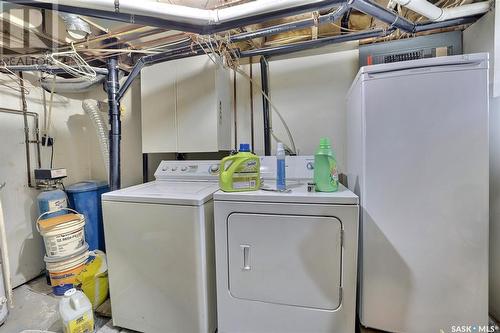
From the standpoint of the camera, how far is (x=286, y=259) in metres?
1.29

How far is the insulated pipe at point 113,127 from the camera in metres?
2.06

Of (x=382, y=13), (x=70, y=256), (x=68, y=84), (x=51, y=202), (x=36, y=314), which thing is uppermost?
(x=382, y=13)

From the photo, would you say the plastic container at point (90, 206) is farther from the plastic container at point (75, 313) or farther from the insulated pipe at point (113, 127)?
the plastic container at point (75, 313)

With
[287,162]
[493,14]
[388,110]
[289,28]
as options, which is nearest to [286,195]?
[287,162]

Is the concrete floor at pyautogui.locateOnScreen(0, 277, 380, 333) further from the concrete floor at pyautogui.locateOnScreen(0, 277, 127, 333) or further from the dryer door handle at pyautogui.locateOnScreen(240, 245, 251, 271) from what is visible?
the dryer door handle at pyautogui.locateOnScreen(240, 245, 251, 271)

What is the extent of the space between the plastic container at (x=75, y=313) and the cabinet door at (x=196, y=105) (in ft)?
4.23

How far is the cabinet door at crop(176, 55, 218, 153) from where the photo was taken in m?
1.95

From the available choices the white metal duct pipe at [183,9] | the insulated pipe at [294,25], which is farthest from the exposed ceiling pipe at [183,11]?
the insulated pipe at [294,25]

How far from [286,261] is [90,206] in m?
2.16

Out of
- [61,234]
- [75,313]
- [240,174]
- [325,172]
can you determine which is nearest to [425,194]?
[325,172]

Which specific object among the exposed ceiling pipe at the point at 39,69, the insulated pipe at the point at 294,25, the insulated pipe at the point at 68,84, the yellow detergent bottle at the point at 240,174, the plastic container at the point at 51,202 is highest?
the insulated pipe at the point at 294,25

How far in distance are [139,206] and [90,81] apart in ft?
5.46

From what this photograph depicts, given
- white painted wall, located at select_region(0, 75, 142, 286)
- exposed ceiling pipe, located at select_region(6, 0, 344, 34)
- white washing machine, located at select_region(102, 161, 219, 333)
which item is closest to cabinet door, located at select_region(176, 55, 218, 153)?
exposed ceiling pipe, located at select_region(6, 0, 344, 34)

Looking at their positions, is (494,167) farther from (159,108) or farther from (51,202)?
(51,202)
